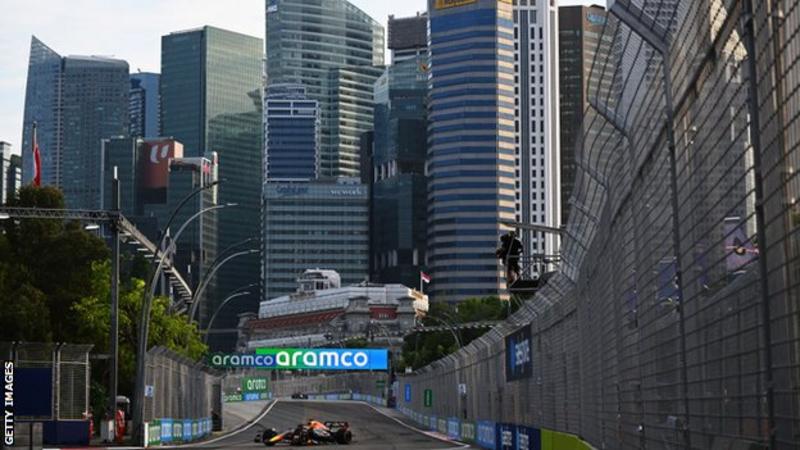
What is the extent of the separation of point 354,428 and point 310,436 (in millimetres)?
26806

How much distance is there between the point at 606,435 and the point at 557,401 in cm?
862

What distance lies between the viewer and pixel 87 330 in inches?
2601

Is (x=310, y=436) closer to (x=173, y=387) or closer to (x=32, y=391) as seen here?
(x=173, y=387)

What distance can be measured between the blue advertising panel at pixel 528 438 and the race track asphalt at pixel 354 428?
19230 mm

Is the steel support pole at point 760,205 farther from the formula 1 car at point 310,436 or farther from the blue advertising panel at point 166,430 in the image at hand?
the formula 1 car at point 310,436

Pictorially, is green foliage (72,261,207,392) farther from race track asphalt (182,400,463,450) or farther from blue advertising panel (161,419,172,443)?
blue advertising panel (161,419,172,443)

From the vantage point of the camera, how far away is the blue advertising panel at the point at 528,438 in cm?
2985

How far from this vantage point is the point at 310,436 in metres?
59.9

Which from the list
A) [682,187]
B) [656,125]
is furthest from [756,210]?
[656,125]

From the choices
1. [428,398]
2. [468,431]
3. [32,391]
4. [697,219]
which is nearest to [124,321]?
[468,431]

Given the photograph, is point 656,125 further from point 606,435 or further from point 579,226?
point 579,226

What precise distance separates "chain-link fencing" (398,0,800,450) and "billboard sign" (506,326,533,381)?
1404 centimetres

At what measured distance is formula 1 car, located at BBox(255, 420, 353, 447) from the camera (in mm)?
59019

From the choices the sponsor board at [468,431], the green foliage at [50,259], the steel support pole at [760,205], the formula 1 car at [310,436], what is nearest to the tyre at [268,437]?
the formula 1 car at [310,436]
